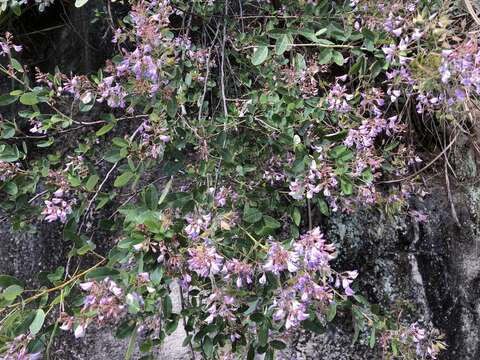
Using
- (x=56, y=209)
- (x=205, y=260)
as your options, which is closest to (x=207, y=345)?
(x=205, y=260)

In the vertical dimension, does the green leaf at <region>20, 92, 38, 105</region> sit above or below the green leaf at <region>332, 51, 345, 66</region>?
above

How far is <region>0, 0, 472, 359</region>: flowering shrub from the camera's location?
0.92m

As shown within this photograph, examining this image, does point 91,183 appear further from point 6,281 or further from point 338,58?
point 338,58

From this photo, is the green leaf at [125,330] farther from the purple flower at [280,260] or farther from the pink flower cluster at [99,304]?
the purple flower at [280,260]

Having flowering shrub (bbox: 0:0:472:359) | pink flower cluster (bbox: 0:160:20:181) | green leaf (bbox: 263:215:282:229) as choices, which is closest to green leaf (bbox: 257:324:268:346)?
flowering shrub (bbox: 0:0:472:359)

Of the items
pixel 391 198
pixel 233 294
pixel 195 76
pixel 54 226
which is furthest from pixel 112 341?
pixel 391 198

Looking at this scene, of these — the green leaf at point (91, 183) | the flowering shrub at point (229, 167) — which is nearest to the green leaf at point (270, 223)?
the flowering shrub at point (229, 167)

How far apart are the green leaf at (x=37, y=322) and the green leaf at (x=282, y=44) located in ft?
2.55

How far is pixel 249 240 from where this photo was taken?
1.04 m

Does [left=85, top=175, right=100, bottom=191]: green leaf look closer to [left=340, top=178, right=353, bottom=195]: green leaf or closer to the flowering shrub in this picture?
the flowering shrub

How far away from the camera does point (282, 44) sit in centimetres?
110

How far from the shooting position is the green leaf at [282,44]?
1097 mm

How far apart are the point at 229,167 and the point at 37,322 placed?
552mm

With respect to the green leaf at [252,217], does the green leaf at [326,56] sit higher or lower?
higher
